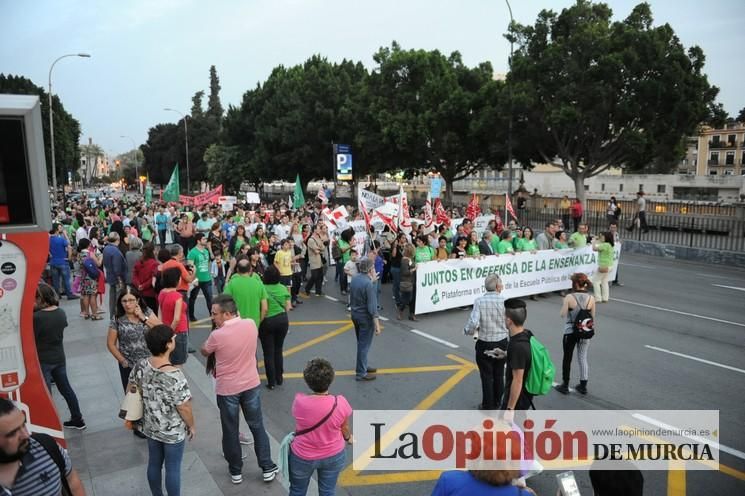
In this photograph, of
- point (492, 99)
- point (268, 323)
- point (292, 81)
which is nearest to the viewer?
point (268, 323)

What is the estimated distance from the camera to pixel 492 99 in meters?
33.4

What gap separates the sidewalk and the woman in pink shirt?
4.03 ft

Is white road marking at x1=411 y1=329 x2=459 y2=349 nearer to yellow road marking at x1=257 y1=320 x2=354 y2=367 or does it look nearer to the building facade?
yellow road marking at x1=257 y1=320 x2=354 y2=367

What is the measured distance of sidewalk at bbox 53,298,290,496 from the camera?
487 cm

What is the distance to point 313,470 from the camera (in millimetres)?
3814

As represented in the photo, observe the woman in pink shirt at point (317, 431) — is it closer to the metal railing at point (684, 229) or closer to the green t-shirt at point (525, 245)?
the green t-shirt at point (525, 245)

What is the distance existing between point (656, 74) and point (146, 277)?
26.4m

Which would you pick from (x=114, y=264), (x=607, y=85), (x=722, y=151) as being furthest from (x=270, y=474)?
(x=722, y=151)

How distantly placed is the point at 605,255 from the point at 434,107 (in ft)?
84.3

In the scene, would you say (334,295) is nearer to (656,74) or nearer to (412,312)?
(412,312)

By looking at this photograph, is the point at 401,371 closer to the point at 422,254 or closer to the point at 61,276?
the point at 422,254

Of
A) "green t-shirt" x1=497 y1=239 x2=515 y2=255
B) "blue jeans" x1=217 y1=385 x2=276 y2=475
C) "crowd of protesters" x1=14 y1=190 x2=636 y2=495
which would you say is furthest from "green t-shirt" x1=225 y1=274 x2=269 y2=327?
"green t-shirt" x1=497 y1=239 x2=515 y2=255

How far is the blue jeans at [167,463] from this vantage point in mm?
4121

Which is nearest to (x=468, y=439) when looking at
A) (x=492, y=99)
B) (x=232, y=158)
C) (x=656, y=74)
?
(x=656, y=74)
